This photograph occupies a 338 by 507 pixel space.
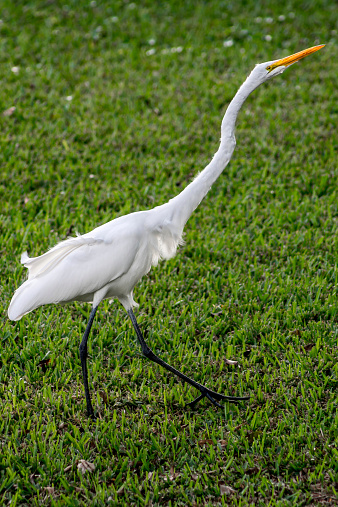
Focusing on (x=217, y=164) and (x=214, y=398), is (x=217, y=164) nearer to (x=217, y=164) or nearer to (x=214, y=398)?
(x=217, y=164)

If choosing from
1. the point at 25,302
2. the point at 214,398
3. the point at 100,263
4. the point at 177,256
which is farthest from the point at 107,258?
the point at 177,256

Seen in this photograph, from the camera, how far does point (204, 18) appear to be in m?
9.34

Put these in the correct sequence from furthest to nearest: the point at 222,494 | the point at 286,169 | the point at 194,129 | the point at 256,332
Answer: the point at 194,129, the point at 286,169, the point at 256,332, the point at 222,494

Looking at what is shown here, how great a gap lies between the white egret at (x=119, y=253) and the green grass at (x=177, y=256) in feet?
1.01

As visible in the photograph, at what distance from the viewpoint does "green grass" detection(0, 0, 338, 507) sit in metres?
2.97

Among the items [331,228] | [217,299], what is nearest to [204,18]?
[331,228]

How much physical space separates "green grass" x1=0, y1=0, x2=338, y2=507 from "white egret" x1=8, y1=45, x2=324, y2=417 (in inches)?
12.1

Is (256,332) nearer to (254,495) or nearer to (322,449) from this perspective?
(322,449)

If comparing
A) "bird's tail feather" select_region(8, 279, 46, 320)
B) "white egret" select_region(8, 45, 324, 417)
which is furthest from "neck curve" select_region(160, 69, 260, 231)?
"bird's tail feather" select_region(8, 279, 46, 320)

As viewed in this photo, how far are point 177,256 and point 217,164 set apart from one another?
5.56 feet

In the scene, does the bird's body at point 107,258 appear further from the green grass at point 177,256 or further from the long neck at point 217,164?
the green grass at point 177,256

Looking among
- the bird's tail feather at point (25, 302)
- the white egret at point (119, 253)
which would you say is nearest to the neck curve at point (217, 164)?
the white egret at point (119, 253)

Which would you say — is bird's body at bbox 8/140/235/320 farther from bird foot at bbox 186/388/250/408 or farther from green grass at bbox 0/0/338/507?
bird foot at bbox 186/388/250/408

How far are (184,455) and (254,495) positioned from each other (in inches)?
16.1
